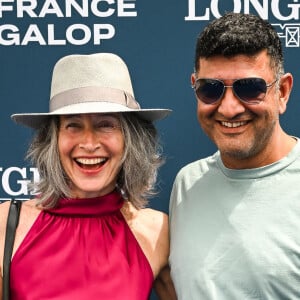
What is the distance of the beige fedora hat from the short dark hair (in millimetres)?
313

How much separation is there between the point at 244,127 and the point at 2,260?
2.64 feet

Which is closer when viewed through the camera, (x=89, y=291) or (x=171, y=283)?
(x=89, y=291)

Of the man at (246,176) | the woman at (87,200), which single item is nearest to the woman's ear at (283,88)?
the man at (246,176)

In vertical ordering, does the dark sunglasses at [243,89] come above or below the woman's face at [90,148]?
above

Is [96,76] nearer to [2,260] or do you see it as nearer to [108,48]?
[108,48]

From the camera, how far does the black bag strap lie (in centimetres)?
167

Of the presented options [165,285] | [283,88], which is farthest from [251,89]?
[165,285]

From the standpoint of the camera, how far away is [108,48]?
213 centimetres

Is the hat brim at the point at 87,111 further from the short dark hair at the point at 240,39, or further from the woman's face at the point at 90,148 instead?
the short dark hair at the point at 240,39

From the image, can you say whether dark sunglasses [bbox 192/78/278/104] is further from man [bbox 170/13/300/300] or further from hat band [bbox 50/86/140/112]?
hat band [bbox 50/86/140/112]

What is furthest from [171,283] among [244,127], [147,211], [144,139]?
[244,127]

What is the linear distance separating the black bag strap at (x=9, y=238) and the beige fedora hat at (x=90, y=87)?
29 centimetres

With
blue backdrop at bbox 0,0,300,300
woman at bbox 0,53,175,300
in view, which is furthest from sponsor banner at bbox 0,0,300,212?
woman at bbox 0,53,175,300

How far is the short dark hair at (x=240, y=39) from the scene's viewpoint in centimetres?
153
